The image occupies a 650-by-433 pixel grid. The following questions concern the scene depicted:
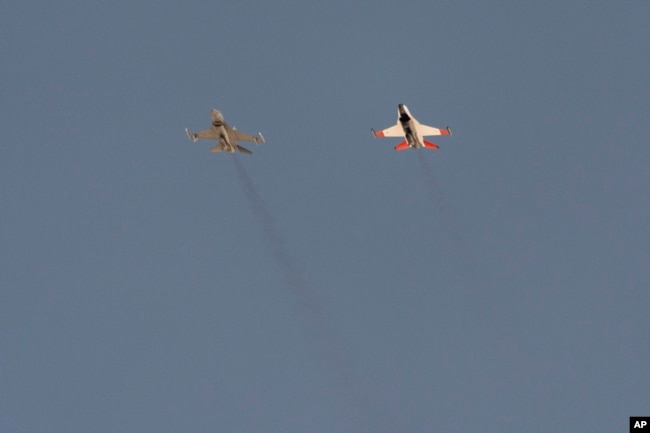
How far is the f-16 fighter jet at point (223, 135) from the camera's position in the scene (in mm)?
100625

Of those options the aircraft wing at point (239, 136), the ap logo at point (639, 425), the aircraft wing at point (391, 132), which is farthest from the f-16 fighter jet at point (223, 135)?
the ap logo at point (639, 425)

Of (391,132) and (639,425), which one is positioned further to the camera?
(391,132)

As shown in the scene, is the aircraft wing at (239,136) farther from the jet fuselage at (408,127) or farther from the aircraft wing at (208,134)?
the jet fuselage at (408,127)

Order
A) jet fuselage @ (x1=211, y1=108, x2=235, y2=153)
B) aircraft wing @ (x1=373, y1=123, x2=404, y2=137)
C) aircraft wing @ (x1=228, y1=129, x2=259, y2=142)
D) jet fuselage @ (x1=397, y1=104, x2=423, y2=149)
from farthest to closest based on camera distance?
1. aircraft wing @ (x1=373, y1=123, x2=404, y2=137)
2. aircraft wing @ (x1=228, y1=129, x2=259, y2=142)
3. jet fuselage @ (x1=211, y1=108, x2=235, y2=153)
4. jet fuselage @ (x1=397, y1=104, x2=423, y2=149)

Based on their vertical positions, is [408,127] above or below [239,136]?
below

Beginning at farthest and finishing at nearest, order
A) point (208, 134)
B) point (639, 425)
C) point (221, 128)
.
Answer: point (208, 134) → point (221, 128) → point (639, 425)

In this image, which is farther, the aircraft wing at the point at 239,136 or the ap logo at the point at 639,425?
the aircraft wing at the point at 239,136

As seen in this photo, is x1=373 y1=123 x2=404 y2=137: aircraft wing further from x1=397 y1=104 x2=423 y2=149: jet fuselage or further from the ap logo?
the ap logo

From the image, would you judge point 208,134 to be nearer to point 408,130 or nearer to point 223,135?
point 223,135

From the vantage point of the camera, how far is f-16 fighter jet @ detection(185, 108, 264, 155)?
100625mm

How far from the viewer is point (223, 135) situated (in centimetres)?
10162

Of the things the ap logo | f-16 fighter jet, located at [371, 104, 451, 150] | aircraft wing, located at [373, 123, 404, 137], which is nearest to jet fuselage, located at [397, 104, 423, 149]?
f-16 fighter jet, located at [371, 104, 451, 150]

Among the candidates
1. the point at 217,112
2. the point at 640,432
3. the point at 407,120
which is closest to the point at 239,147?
the point at 217,112

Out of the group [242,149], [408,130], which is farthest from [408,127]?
[242,149]
